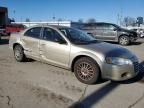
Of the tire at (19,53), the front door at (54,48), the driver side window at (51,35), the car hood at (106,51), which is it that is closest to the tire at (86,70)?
the car hood at (106,51)

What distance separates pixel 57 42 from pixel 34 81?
136cm

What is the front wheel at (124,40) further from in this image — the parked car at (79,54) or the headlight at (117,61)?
the headlight at (117,61)

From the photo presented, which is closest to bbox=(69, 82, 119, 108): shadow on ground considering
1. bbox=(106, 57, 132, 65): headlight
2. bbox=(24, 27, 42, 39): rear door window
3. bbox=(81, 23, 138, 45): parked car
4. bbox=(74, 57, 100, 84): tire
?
bbox=(74, 57, 100, 84): tire

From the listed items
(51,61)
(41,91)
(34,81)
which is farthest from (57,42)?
(41,91)

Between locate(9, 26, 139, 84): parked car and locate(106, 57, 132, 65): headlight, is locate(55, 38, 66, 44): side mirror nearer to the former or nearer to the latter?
locate(9, 26, 139, 84): parked car

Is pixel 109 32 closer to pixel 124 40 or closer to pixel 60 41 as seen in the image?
pixel 124 40

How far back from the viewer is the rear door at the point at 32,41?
7258mm

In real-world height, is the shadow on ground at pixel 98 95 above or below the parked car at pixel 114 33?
below

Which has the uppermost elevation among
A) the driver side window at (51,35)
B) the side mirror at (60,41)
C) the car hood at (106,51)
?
the driver side window at (51,35)

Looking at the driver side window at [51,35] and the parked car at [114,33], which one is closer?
the driver side window at [51,35]

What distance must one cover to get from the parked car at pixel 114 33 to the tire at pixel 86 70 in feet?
38.2

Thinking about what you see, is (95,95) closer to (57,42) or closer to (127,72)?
(127,72)

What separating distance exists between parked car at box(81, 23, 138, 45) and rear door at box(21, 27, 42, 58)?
1042cm

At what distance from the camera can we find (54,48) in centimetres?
657
